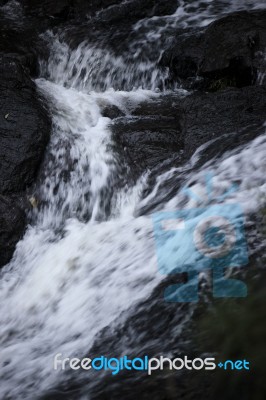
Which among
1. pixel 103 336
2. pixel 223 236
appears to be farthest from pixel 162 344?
pixel 223 236

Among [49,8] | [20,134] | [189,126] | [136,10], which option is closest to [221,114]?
[189,126]

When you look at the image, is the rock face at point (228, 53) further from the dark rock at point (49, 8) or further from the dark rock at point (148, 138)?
the dark rock at point (49, 8)

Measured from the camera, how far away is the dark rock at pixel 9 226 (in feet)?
16.6

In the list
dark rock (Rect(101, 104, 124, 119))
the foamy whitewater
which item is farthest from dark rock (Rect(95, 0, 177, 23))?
dark rock (Rect(101, 104, 124, 119))

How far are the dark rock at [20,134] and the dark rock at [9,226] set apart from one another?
0.19 metres

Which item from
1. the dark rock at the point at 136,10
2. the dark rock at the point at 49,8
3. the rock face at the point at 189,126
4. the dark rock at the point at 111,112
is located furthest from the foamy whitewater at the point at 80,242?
the dark rock at the point at 49,8

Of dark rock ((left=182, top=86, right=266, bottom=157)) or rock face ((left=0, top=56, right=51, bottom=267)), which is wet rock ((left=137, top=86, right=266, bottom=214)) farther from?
rock face ((left=0, top=56, right=51, bottom=267))

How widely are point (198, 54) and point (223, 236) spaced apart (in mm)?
3954

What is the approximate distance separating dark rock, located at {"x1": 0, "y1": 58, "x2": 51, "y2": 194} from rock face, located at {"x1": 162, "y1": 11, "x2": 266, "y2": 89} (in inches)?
88.1

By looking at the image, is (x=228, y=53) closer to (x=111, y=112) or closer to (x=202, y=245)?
(x=111, y=112)

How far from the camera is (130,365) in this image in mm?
3150

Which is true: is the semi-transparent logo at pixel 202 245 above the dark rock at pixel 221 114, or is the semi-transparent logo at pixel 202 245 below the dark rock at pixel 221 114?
below

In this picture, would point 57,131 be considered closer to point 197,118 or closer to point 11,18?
point 197,118

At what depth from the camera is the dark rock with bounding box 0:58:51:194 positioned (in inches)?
213
